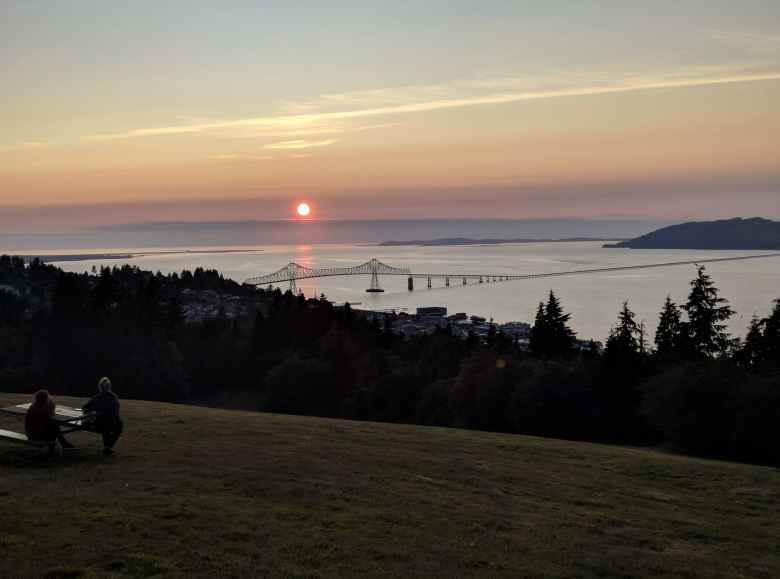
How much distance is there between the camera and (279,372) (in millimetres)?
47562

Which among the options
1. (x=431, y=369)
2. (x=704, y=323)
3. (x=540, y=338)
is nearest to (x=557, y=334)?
(x=540, y=338)

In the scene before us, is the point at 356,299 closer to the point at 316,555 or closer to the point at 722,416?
the point at 722,416

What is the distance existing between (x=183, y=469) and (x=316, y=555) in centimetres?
447

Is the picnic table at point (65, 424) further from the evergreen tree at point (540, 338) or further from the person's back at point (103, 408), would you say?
the evergreen tree at point (540, 338)

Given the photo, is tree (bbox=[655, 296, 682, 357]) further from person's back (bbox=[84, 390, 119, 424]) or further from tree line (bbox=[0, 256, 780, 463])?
person's back (bbox=[84, 390, 119, 424])

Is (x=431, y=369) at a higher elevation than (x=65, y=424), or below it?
below

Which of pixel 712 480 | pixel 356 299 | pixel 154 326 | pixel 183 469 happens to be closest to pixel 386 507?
pixel 183 469

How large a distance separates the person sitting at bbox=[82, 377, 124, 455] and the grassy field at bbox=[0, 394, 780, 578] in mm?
315

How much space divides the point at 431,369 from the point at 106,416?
3644 cm

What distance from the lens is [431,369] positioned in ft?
155

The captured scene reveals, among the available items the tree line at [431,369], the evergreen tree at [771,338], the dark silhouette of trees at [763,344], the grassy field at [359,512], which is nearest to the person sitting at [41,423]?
the grassy field at [359,512]

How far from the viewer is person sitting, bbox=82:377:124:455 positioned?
1183cm

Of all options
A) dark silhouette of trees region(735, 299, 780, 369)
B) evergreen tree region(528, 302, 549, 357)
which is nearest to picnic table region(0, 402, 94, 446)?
dark silhouette of trees region(735, 299, 780, 369)

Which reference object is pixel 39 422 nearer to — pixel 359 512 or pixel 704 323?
pixel 359 512
